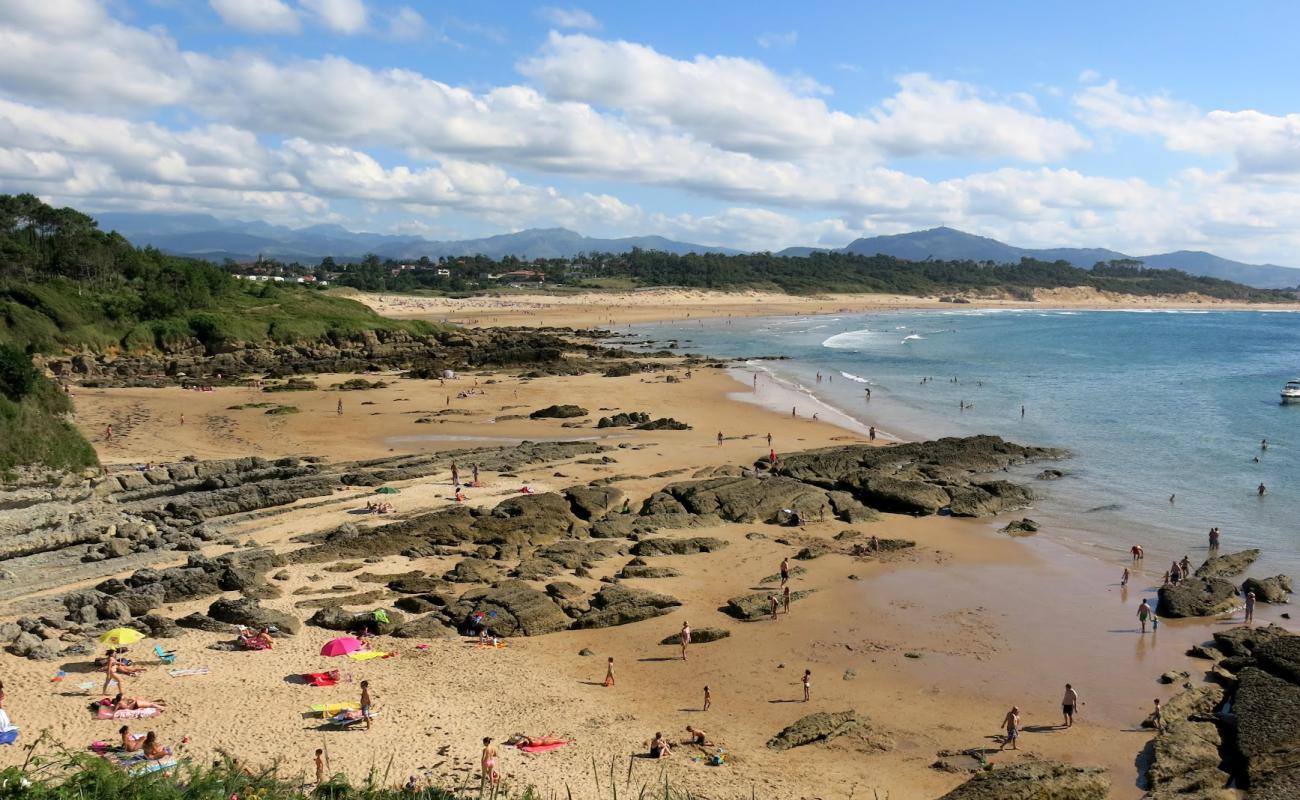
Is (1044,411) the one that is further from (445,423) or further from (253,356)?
(253,356)

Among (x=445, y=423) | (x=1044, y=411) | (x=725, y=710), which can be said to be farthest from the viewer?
(x=1044, y=411)

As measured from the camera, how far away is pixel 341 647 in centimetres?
1712

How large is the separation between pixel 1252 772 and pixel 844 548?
1202cm

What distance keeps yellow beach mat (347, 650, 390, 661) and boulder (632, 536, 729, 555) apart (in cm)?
801

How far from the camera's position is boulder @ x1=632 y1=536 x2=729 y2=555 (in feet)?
77.8

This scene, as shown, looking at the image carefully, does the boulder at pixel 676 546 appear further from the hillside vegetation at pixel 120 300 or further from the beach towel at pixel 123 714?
the hillside vegetation at pixel 120 300

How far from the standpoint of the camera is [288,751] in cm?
1385

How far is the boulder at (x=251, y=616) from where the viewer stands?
18062 millimetres

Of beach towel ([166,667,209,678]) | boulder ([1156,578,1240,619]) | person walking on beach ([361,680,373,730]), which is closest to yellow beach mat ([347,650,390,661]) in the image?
person walking on beach ([361,680,373,730])

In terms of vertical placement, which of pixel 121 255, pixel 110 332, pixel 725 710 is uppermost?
pixel 121 255

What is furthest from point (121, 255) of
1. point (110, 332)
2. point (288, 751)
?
point (288, 751)

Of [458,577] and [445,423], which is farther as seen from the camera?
[445,423]

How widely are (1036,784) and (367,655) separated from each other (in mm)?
12059

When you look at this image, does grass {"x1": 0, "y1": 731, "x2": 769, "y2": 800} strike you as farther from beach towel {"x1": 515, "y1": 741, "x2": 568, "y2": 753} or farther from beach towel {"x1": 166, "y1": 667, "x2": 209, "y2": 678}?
beach towel {"x1": 166, "y1": 667, "x2": 209, "y2": 678}
